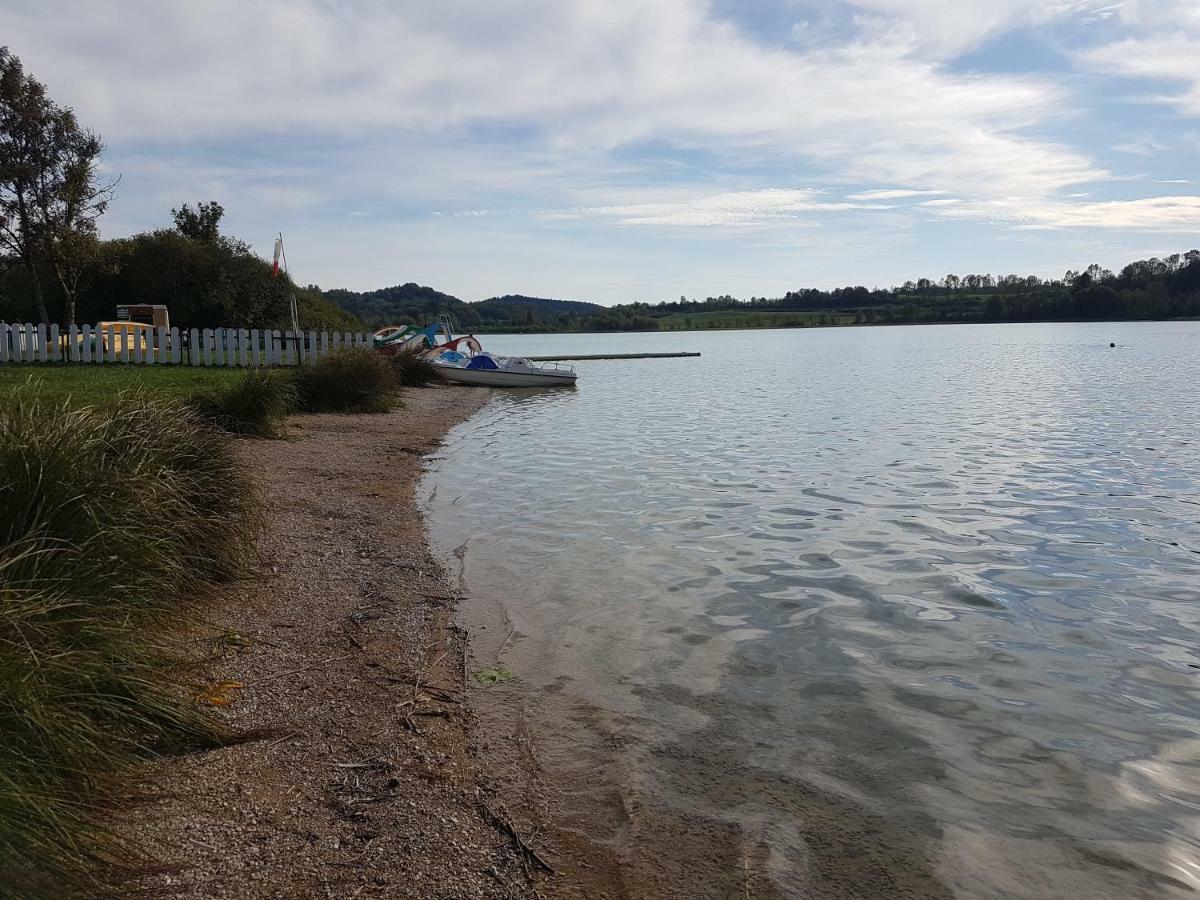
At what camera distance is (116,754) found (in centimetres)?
348

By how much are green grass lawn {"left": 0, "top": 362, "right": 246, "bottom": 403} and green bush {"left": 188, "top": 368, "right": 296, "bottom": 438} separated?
944mm

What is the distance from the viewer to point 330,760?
12.9 ft

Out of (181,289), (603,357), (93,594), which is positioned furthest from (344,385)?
(603,357)

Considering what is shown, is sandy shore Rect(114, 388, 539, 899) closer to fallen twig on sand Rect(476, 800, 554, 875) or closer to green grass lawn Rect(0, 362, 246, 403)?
fallen twig on sand Rect(476, 800, 554, 875)

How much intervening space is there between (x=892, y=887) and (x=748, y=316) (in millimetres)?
148860

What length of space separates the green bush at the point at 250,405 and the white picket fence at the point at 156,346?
25.2 feet

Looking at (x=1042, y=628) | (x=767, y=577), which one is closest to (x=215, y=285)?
(x=767, y=577)

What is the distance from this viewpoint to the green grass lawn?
14891 millimetres

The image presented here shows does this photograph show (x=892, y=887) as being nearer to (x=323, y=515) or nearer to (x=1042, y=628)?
(x=1042, y=628)

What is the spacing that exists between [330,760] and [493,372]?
27.1 meters

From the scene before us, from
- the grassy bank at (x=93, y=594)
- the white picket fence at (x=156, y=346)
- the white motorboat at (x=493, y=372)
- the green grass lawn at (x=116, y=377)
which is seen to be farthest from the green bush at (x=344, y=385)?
the grassy bank at (x=93, y=594)

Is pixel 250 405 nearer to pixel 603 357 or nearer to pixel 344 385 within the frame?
pixel 344 385

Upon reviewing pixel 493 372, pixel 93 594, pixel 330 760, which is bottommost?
pixel 330 760

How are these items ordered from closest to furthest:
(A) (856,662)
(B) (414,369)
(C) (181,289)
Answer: (A) (856,662), (B) (414,369), (C) (181,289)
